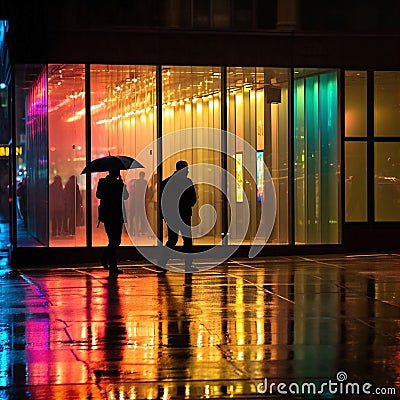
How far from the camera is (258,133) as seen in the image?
78.3 feet

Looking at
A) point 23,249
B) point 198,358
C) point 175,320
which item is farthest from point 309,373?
point 23,249

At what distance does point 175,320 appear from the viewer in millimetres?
12945

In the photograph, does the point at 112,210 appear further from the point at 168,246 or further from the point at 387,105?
the point at 387,105

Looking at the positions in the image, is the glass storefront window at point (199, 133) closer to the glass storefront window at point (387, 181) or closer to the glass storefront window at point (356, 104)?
the glass storefront window at point (356, 104)

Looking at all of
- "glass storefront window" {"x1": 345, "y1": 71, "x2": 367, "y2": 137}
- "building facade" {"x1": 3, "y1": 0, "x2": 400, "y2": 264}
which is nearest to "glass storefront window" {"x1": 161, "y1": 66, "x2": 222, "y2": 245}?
"building facade" {"x1": 3, "y1": 0, "x2": 400, "y2": 264}

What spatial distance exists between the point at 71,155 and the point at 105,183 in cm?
366

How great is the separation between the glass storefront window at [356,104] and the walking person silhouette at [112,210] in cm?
710

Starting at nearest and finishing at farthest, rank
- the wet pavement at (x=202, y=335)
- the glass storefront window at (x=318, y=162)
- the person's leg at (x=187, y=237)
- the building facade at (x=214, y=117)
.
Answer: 1. the wet pavement at (x=202, y=335)
2. the person's leg at (x=187, y=237)
3. the building facade at (x=214, y=117)
4. the glass storefront window at (x=318, y=162)

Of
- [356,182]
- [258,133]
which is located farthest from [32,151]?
[356,182]

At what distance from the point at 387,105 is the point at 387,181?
73.6 inches

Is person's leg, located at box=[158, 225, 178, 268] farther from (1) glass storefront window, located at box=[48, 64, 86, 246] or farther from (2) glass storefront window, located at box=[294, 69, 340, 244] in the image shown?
(2) glass storefront window, located at box=[294, 69, 340, 244]

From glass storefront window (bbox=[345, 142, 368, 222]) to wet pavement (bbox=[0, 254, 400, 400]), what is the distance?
521 centimetres

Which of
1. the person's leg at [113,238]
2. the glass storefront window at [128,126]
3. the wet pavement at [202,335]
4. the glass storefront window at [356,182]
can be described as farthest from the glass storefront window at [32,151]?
the glass storefront window at [356,182]

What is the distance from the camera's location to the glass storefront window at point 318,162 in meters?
24.0
